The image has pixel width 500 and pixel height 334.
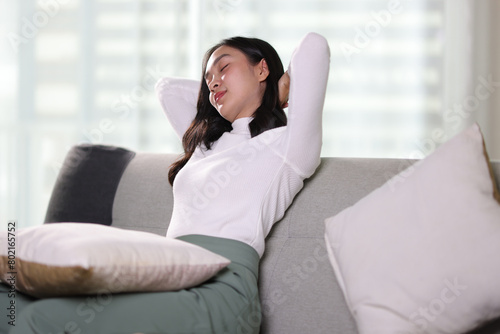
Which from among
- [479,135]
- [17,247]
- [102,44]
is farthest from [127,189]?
[102,44]

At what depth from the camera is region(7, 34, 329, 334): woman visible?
1.01 metres

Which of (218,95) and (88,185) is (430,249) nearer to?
(218,95)

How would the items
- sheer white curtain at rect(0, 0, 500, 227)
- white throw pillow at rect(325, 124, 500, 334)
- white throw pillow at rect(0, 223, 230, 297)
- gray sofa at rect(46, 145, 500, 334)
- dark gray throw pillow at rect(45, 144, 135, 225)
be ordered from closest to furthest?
white throw pillow at rect(0, 223, 230, 297) < white throw pillow at rect(325, 124, 500, 334) < gray sofa at rect(46, 145, 500, 334) < dark gray throw pillow at rect(45, 144, 135, 225) < sheer white curtain at rect(0, 0, 500, 227)

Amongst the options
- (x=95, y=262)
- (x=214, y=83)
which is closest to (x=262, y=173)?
(x=214, y=83)

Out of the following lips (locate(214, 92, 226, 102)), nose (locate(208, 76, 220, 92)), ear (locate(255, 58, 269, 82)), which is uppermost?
ear (locate(255, 58, 269, 82))

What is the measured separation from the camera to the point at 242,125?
160cm

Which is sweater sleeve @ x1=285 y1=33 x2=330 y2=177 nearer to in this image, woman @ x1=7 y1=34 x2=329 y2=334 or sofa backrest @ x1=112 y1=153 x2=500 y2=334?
woman @ x1=7 y1=34 x2=329 y2=334

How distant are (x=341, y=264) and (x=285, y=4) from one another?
211 cm

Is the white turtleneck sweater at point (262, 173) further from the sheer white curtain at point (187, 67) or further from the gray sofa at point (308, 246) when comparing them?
the sheer white curtain at point (187, 67)

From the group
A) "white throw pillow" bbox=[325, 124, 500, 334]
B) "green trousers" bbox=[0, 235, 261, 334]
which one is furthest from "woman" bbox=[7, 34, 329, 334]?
"white throw pillow" bbox=[325, 124, 500, 334]

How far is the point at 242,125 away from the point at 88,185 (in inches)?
22.3

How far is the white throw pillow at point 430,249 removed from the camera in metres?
1.09

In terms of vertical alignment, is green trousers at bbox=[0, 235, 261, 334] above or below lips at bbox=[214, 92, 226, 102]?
below

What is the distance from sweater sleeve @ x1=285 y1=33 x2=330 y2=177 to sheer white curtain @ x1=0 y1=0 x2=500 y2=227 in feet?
5.31
